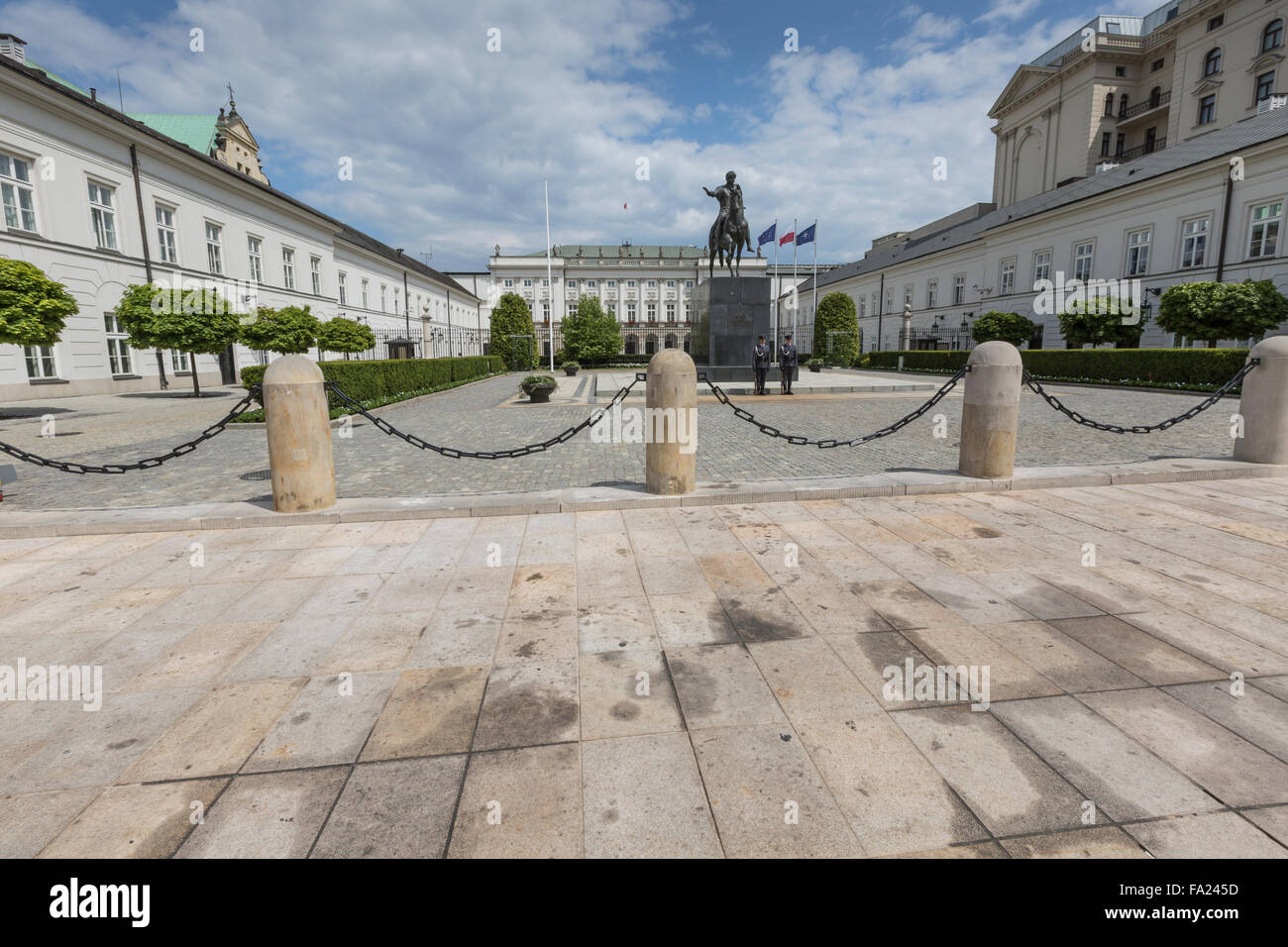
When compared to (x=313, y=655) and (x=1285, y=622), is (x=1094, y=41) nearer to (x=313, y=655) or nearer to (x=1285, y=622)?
(x=1285, y=622)

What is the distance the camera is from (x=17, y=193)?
20.2 metres

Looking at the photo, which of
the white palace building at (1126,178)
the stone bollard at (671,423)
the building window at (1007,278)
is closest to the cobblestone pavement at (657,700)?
the stone bollard at (671,423)

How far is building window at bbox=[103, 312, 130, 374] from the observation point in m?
23.5

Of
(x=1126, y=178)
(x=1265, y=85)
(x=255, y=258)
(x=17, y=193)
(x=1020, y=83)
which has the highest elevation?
(x=1020, y=83)

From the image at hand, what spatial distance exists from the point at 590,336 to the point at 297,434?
59.6 metres

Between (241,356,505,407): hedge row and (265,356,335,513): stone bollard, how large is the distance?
226 inches

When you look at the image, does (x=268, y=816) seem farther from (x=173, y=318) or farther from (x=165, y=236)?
(x=165, y=236)

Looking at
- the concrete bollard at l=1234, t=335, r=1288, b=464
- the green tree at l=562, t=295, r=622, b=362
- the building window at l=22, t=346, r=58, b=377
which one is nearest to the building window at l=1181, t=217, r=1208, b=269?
the concrete bollard at l=1234, t=335, r=1288, b=464

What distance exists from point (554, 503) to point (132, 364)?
89.0ft

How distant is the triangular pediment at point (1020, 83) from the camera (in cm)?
4875

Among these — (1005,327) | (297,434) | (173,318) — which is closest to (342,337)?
(173,318)

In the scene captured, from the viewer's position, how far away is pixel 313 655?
3424 mm

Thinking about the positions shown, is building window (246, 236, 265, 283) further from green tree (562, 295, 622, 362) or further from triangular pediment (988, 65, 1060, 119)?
triangular pediment (988, 65, 1060, 119)
